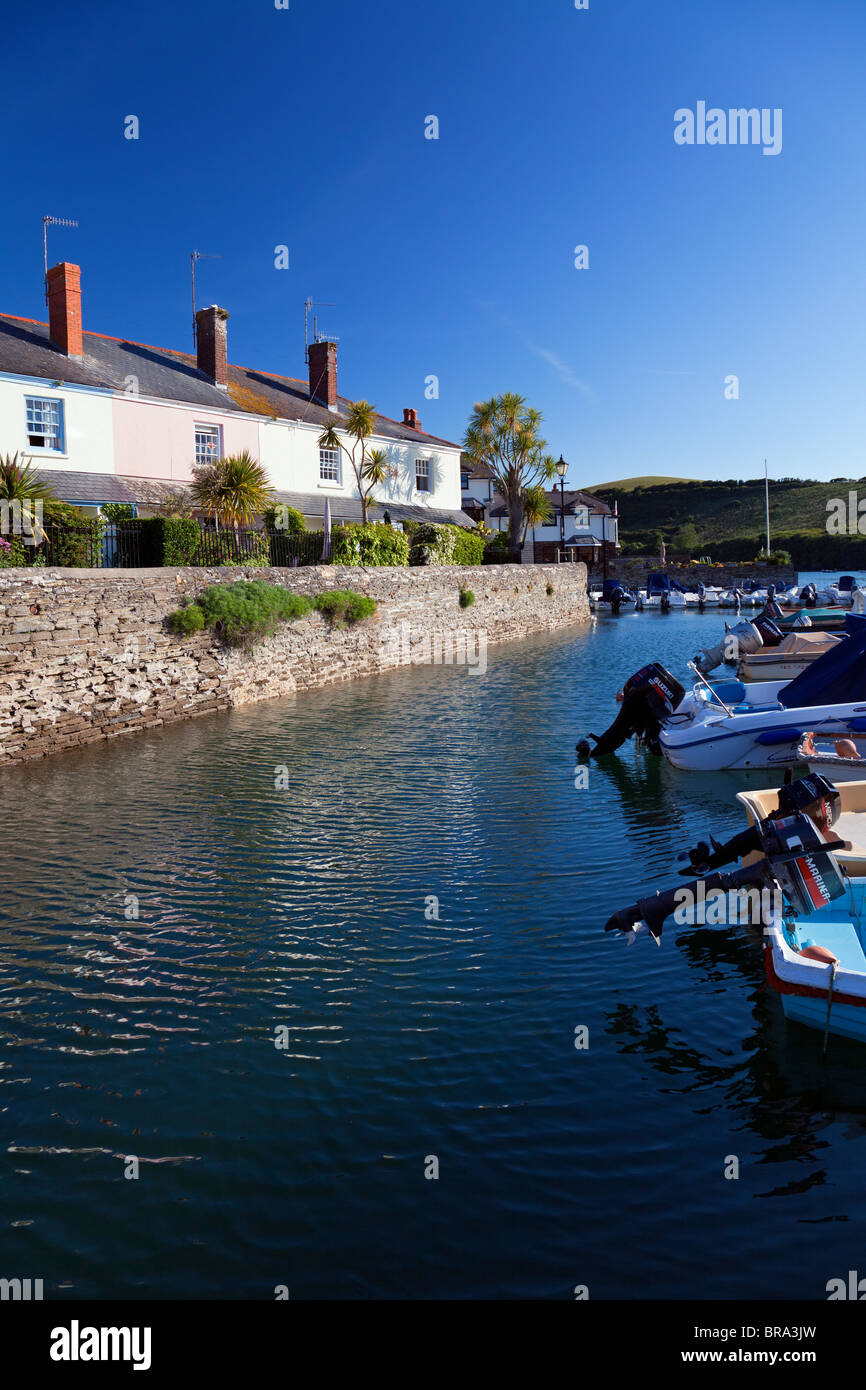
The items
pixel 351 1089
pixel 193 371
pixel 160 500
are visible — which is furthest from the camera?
pixel 193 371

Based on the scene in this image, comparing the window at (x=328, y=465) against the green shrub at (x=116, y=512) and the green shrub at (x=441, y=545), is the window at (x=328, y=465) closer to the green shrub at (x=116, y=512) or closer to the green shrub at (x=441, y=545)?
the green shrub at (x=441, y=545)

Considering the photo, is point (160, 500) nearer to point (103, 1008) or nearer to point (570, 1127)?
point (103, 1008)

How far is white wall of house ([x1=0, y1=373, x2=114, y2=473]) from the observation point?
93.9 ft

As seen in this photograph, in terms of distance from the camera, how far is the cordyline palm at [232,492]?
2884cm

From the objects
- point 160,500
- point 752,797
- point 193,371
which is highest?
point 193,371

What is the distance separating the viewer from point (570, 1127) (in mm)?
6109

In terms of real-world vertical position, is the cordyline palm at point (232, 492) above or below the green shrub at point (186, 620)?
above

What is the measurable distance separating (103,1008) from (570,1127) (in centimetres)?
408

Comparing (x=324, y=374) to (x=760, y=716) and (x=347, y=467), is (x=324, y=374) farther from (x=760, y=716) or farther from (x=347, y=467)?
(x=760, y=716)

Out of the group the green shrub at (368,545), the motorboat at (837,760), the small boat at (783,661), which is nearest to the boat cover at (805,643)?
the small boat at (783,661)

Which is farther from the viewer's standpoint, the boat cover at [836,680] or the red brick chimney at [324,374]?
the red brick chimney at [324,374]

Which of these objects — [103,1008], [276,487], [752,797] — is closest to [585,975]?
[752,797]

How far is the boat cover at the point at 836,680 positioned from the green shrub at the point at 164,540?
48.3ft

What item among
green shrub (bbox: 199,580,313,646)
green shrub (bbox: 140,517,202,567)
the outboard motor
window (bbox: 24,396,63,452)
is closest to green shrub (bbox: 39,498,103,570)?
green shrub (bbox: 140,517,202,567)
